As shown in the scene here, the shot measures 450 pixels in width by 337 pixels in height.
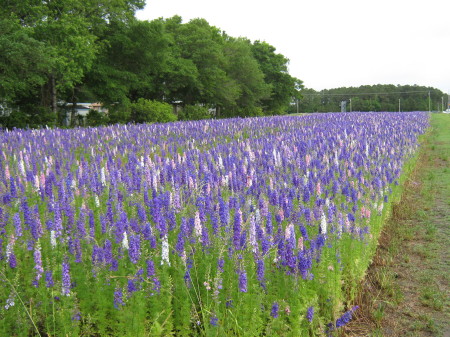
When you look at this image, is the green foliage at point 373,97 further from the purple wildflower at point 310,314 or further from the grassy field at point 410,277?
the purple wildflower at point 310,314

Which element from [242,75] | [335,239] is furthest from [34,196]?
[242,75]

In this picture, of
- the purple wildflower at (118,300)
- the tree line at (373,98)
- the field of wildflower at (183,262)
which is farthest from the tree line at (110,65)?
the tree line at (373,98)

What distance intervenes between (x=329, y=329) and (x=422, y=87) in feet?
457

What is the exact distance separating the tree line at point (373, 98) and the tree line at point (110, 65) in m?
70.8

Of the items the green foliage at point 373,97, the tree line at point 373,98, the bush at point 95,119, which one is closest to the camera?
the bush at point 95,119

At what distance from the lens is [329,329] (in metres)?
3.61

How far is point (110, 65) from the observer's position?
3425 centimetres

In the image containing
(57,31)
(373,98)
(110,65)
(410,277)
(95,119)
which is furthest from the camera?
(373,98)

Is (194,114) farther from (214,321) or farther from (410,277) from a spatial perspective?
(214,321)

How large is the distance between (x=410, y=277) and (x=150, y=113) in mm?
27274

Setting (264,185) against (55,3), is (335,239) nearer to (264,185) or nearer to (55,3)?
(264,185)

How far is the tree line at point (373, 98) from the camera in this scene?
12194 cm

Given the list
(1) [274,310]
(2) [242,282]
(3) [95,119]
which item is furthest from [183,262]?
(3) [95,119]

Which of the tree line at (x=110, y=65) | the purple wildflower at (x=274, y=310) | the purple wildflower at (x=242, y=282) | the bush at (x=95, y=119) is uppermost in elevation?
the tree line at (x=110, y=65)
